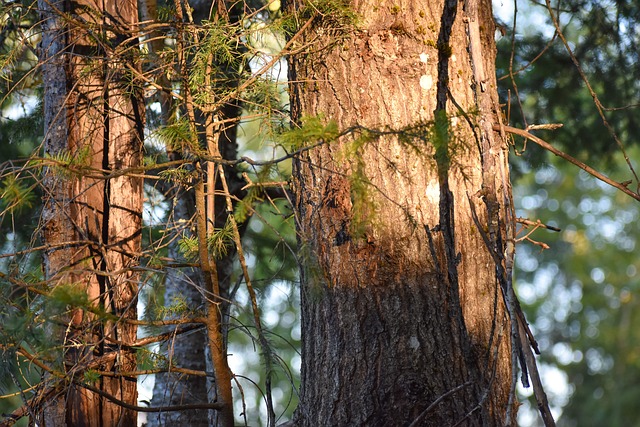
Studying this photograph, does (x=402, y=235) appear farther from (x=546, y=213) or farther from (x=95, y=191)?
(x=546, y=213)

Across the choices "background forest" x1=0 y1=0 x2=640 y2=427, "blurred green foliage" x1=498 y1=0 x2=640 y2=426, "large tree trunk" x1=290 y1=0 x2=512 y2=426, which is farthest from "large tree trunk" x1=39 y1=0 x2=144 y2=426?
"blurred green foliage" x1=498 y1=0 x2=640 y2=426

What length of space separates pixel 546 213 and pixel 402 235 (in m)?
18.8

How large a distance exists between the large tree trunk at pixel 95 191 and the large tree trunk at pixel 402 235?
0.75 metres

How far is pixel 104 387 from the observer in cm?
258

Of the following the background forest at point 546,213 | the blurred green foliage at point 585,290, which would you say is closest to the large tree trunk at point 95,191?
the background forest at point 546,213

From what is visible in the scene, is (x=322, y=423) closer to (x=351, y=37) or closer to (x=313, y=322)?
(x=313, y=322)

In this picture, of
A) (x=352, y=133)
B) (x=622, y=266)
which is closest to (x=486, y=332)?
(x=352, y=133)

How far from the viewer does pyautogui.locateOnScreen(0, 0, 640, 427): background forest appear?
280cm

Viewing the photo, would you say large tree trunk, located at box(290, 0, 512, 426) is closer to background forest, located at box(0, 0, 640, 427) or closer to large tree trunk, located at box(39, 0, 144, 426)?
background forest, located at box(0, 0, 640, 427)

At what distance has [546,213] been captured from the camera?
65.6 ft

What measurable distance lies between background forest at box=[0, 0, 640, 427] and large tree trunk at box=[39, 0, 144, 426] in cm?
12

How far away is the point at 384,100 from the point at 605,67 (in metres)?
4.07

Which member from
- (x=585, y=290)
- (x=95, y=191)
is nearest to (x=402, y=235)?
(x=95, y=191)

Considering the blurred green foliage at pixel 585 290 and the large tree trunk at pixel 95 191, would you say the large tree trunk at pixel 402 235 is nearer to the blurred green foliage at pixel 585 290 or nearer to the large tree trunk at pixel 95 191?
the large tree trunk at pixel 95 191
